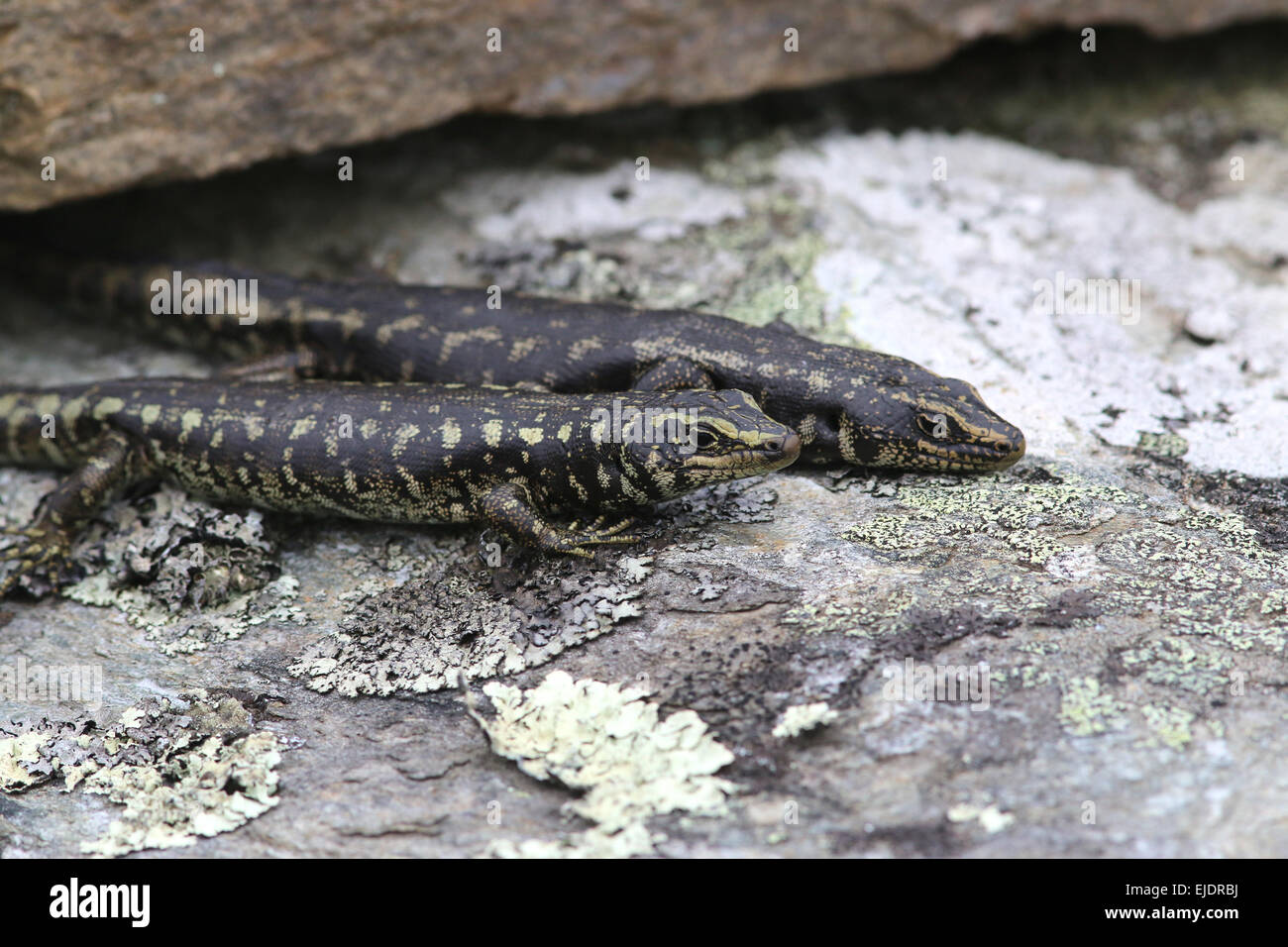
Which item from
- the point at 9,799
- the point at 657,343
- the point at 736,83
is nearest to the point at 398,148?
the point at 736,83

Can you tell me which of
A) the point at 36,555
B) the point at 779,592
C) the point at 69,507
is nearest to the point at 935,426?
the point at 779,592

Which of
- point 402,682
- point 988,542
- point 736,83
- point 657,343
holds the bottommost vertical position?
point 402,682

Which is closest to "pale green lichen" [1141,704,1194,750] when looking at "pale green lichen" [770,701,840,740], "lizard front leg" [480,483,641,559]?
"pale green lichen" [770,701,840,740]

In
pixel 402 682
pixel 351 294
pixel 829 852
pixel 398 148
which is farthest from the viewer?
pixel 398 148

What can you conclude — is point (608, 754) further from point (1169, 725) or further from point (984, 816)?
point (1169, 725)

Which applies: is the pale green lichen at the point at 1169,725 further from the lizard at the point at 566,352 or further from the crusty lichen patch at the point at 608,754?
the lizard at the point at 566,352

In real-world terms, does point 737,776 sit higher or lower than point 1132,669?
lower

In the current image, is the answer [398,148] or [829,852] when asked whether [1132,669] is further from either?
[398,148]
